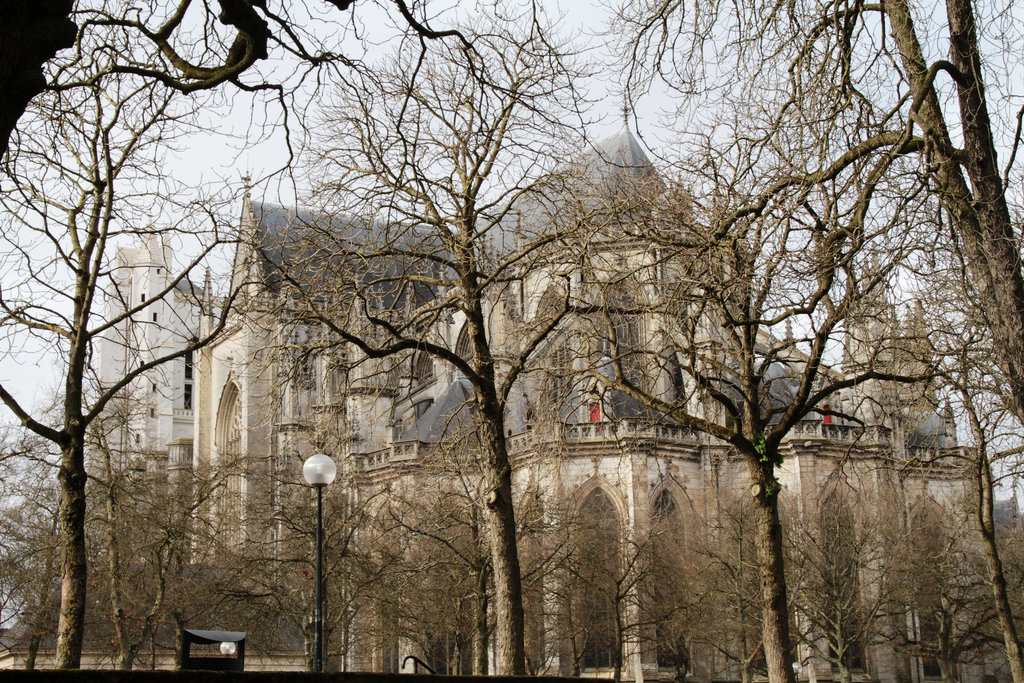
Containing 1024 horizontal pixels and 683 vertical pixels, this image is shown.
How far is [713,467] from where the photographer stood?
3559 cm

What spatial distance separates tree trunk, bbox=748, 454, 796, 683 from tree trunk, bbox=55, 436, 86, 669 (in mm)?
6766

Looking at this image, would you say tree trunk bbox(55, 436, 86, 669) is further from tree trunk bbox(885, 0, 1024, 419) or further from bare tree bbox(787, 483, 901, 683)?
bare tree bbox(787, 483, 901, 683)

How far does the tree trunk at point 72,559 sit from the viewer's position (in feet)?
33.9

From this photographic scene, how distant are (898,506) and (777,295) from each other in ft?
74.9

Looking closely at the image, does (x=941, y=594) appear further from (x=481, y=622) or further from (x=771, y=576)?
(x=771, y=576)

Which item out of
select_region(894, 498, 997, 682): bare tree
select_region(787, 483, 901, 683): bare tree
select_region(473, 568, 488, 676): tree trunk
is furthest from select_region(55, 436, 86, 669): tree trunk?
select_region(894, 498, 997, 682): bare tree

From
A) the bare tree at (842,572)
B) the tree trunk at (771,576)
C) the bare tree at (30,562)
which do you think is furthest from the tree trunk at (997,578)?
the bare tree at (30,562)

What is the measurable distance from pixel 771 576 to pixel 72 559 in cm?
703

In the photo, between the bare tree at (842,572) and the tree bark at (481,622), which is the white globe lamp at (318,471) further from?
the bare tree at (842,572)

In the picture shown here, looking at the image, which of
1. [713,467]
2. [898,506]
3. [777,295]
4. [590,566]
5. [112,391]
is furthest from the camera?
[713,467]

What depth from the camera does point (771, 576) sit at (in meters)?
11.3

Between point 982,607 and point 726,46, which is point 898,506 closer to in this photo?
point 982,607

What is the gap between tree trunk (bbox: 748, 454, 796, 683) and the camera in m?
11.0

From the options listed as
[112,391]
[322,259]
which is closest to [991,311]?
[322,259]
